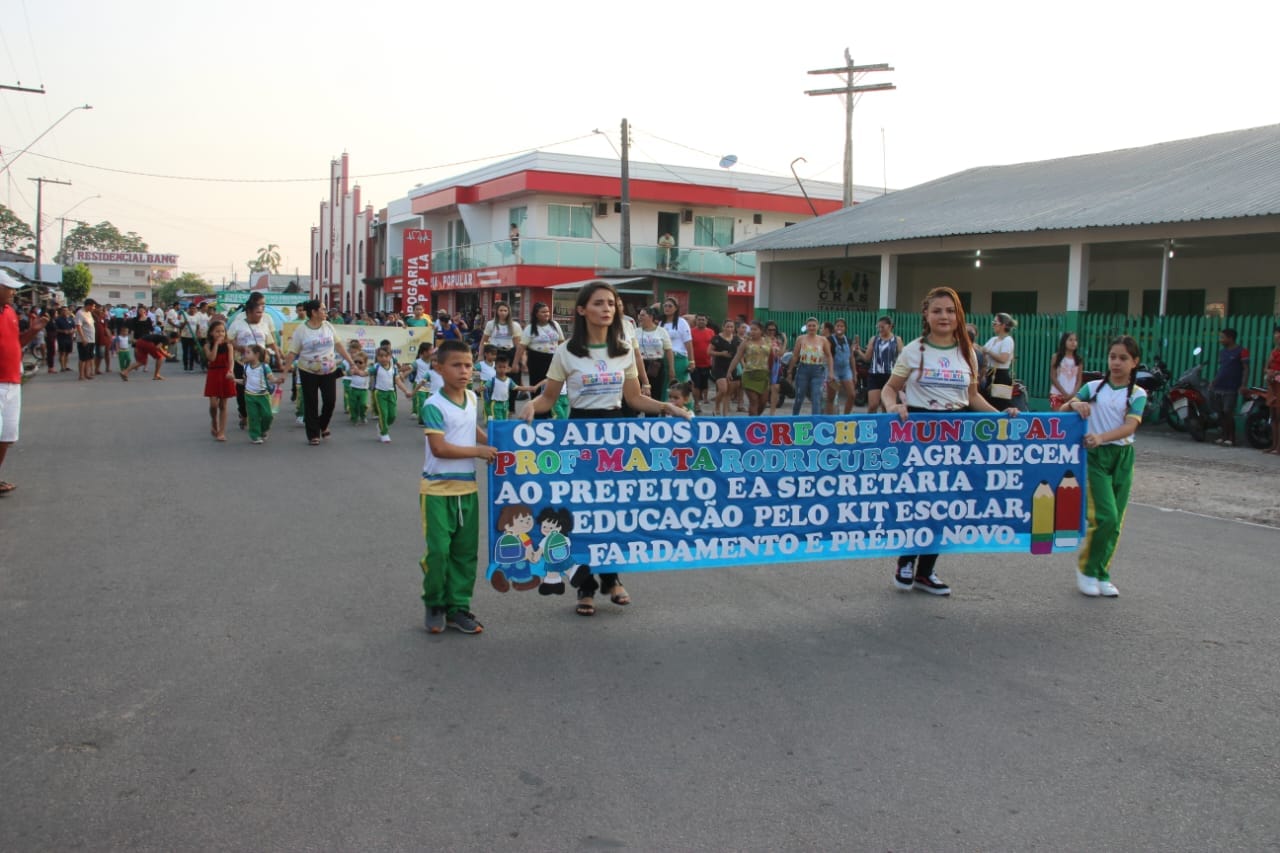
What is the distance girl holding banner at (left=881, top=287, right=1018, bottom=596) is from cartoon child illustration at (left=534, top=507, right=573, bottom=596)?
206 cm

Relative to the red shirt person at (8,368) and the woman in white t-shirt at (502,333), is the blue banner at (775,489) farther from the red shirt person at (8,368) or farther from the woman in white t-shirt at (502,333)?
the woman in white t-shirt at (502,333)

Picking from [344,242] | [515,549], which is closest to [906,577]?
[515,549]

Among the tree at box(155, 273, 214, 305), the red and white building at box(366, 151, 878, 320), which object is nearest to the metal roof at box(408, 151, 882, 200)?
the red and white building at box(366, 151, 878, 320)

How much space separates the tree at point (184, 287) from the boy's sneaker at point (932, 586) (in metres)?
134

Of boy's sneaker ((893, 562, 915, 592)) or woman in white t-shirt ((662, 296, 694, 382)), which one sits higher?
woman in white t-shirt ((662, 296, 694, 382))

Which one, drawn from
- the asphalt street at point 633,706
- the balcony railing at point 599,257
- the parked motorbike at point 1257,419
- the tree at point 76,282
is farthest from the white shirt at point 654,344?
the tree at point 76,282

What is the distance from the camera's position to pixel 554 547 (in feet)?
18.5

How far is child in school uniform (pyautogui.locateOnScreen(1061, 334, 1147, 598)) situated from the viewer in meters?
6.44

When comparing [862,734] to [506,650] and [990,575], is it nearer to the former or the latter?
[506,650]

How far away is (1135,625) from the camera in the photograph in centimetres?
585

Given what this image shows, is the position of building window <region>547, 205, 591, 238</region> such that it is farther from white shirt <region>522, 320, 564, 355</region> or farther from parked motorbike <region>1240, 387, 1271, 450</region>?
parked motorbike <region>1240, 387, 1271, 450</region>

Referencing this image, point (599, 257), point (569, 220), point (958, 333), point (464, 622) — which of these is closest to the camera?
point (464, 622)

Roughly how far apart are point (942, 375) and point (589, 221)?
34619mm

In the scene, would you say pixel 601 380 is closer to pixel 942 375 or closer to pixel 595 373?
pixel 595 373
